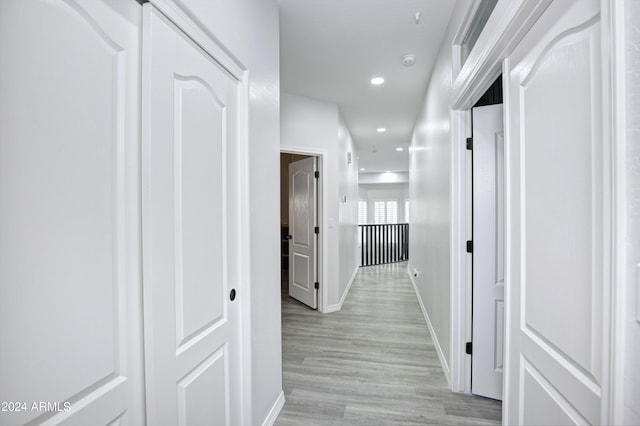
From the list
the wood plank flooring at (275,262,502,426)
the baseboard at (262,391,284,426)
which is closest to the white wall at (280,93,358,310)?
the wood plank flooring at (275,262,502,426)

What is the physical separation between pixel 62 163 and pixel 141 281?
411mm

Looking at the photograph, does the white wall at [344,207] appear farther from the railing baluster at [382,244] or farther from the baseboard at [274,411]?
the baseboard at [274,411]

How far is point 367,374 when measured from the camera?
2.32 metres

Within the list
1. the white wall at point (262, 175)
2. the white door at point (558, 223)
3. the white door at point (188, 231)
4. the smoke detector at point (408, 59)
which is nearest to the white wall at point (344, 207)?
the smoke detector at point (408, 59)

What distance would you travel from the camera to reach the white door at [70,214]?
59 centimetres

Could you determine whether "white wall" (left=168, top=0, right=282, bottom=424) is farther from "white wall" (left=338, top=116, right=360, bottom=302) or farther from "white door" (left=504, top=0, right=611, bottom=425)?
"white wall" (left=338, top=116, right=360, bottom=302)

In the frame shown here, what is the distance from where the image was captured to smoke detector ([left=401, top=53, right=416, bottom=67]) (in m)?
2.66

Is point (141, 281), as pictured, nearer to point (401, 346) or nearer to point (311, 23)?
point (311, 23)

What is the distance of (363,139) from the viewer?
19.7 ft

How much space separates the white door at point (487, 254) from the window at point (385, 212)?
10053 mm

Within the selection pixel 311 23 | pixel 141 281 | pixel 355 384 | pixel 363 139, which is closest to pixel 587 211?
pixel 141 281

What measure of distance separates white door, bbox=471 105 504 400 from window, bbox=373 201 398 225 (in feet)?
33.0

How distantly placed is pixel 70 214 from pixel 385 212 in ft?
39.1

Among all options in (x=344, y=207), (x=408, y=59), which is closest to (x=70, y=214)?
(x=408, y=59)
